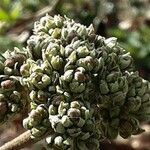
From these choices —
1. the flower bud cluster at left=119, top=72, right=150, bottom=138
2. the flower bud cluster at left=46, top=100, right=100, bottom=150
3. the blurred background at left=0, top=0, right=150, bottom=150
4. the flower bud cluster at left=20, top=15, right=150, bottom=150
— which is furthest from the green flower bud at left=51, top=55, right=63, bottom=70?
the blurred background at left=0, top=0, right=150, bottom=150

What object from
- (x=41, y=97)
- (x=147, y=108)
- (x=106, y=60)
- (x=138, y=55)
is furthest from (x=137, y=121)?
(x=138, y=55)

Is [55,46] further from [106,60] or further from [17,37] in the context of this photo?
[17,37]

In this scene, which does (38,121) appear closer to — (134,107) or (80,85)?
(80,85)

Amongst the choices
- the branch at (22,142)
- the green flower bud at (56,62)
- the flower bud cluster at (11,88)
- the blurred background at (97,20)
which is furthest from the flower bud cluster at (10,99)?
the blurred background at (97,20)

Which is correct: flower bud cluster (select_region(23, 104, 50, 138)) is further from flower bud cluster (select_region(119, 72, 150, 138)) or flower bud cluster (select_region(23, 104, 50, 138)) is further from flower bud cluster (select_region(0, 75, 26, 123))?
flower bud cluster (select_region(119, 72, 150, 138))

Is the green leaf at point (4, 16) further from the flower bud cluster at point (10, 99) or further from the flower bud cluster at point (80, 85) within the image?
the flower bud cluster at point (10, 99)
